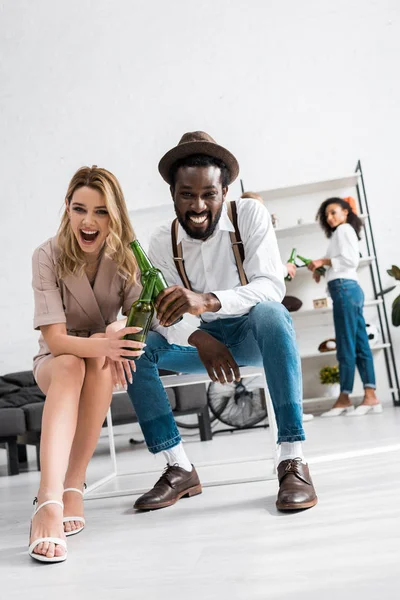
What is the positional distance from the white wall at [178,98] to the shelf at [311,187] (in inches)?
5.7

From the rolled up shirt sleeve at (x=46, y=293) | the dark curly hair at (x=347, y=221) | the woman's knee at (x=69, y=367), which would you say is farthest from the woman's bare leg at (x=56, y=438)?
the dark curly hair at (x=347, y=221)

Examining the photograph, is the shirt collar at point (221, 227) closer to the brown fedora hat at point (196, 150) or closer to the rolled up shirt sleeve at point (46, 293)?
the brown fedora hat at point (196, 150)

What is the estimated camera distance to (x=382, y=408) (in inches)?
188

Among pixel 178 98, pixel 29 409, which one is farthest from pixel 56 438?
pixel 178 98

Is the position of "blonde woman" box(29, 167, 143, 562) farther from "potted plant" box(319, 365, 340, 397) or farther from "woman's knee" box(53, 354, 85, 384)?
"potted plant" box(319, 365, 340, 397)

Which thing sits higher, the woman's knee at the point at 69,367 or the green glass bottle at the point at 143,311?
the green glass bottle at the point at 143,311

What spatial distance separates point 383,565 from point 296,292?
13.8 feet

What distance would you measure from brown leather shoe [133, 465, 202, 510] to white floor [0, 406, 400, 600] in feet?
0.12

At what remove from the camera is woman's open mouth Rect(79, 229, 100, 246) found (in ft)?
5.82

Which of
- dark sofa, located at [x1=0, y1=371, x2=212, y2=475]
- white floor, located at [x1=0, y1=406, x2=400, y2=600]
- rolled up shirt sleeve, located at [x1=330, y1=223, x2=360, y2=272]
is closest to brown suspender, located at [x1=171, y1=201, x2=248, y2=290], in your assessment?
white floor, located at [x1=0, y1=406, x2=400, y2=600]

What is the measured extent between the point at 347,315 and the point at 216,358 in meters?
2.81

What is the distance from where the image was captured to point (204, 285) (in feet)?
6.28

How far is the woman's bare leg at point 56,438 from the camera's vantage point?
4.40 ft

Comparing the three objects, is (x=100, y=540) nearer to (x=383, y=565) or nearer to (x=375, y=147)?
(x=383, y=565)
